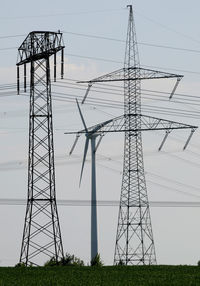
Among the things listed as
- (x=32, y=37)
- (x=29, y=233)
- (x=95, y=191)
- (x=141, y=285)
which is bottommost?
(x=141, y=285)

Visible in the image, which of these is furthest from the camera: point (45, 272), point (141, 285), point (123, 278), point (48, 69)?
point (48, 69)

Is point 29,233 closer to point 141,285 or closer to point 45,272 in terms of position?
point 45,272

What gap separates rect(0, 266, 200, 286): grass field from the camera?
68062 mm

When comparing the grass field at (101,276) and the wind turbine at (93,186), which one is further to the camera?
the wind turbine at (93,186)

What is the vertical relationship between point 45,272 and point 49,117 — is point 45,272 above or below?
below

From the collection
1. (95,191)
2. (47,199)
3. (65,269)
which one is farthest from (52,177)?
(95,191)

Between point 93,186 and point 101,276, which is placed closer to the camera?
point 101,276

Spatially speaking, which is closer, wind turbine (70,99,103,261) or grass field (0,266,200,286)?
grass field (0,266,200,286)

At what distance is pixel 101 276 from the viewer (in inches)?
3056

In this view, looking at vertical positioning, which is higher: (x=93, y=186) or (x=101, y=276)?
(x=93, y=186)

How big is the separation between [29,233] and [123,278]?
12.7 metres

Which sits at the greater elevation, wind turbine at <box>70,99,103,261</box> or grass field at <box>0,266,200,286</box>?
wind turbine at <box>70,99,103,261</box>

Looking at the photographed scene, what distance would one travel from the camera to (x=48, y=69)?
3506 inches

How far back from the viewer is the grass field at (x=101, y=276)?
68.1 metres
